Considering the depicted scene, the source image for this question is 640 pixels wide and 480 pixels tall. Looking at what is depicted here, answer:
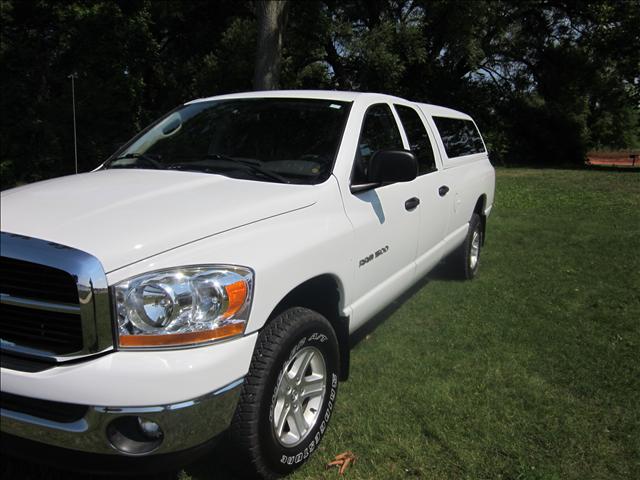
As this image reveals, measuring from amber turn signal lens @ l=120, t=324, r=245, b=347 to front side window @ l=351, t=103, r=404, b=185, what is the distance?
4.53ft

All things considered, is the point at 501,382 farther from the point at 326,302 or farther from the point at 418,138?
the point at 418,138

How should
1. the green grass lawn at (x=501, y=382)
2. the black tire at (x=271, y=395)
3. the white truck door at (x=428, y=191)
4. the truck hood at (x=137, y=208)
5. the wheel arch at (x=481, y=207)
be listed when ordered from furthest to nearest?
the wheel arch at (x=481, y=207) < the white truck door at (x=428, y=191) < the green grass lawn at (x=501, y=382) < the black tire at (x=271, y=395) < the truck hood at (x=137, y=208)

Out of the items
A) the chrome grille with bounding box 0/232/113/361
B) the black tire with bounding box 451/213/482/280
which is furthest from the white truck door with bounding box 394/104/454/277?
the chrome grille with bounding box 0/232/113/361

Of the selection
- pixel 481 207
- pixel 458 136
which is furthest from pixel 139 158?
pixel 481 207

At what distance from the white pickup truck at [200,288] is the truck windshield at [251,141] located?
0.01 meters

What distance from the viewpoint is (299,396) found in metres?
2.66

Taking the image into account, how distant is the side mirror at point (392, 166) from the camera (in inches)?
122

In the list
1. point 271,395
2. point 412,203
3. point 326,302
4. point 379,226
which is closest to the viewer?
point 271,395

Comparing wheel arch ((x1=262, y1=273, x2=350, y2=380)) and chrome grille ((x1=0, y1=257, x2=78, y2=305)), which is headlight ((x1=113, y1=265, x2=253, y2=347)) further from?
wheel arch ((x1=262, y1=273, x2=350, y2=380))

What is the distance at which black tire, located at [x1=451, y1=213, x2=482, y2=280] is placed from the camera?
5750 millimetres

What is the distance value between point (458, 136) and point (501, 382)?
2.79 metres

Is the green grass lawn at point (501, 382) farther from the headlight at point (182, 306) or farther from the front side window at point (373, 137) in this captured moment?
the front side window at point (373, 137)

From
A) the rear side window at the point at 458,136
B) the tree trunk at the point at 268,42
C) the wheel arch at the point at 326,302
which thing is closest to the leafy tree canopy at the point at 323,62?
the tree trunk at the point at 268,42

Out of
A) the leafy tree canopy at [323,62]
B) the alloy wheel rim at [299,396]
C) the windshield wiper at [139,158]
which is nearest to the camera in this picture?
the alloy wheel rim at [299,396]
